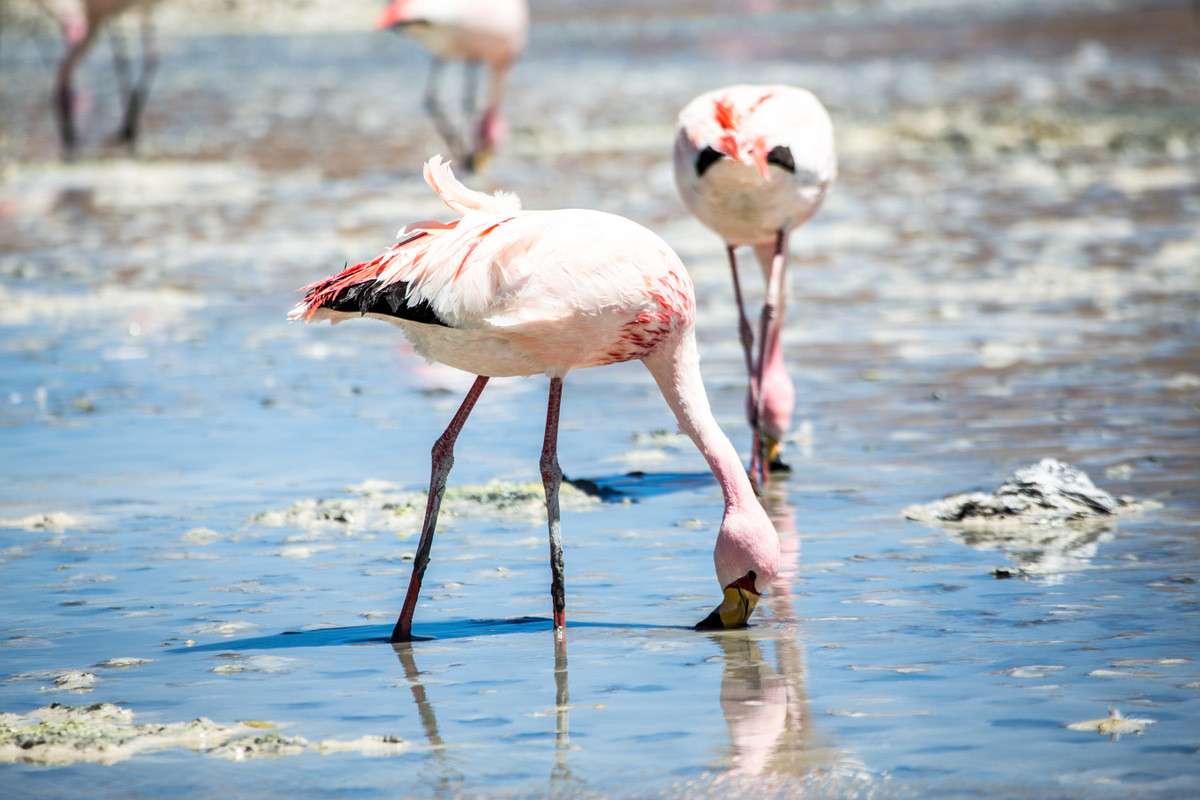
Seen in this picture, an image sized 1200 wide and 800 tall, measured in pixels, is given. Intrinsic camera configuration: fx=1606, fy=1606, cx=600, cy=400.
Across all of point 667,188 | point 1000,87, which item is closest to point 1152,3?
point 1000,87

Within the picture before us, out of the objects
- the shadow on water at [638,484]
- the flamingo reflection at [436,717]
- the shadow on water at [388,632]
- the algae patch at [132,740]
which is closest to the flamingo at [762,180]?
the shadow on water at [638,484]

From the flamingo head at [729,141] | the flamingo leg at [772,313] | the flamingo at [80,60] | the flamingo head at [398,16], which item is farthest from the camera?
the flamingo at [80,60]

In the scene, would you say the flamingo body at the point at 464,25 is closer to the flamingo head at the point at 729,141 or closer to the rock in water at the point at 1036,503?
the flamingo head at the point at 729,141

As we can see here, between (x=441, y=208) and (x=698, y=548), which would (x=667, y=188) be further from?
(x=698, y=548)

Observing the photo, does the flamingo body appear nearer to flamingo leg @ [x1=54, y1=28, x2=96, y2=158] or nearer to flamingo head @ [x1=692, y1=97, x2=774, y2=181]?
flamingo leg @ [x1=54, y1=28, x2=96, y2=158]

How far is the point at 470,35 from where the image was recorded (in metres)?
15.7

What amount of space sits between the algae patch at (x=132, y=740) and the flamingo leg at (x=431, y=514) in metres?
0.75

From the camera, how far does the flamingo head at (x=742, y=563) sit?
14.8ft

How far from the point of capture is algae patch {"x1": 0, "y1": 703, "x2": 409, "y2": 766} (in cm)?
366

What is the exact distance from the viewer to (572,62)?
2788cm

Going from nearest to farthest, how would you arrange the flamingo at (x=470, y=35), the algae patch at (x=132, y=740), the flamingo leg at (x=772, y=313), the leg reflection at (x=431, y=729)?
the leg reflection at (x=431, y=729), the algae patch at (x=132, y=740), the flamingo leg at (x=772, y=313), the flamingo at (x=470, y=35)

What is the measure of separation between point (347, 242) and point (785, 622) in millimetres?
7412

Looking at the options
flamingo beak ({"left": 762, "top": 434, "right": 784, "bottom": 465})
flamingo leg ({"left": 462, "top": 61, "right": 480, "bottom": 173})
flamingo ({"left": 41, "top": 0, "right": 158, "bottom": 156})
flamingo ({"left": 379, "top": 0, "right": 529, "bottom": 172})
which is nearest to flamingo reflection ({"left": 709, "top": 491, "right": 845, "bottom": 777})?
flamingo beak ({"left": 762, "top": 434, "right": 784, "bottom": 465})

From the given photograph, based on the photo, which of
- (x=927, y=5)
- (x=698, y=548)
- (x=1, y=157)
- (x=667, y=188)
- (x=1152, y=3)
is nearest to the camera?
(x=698, y=548)
